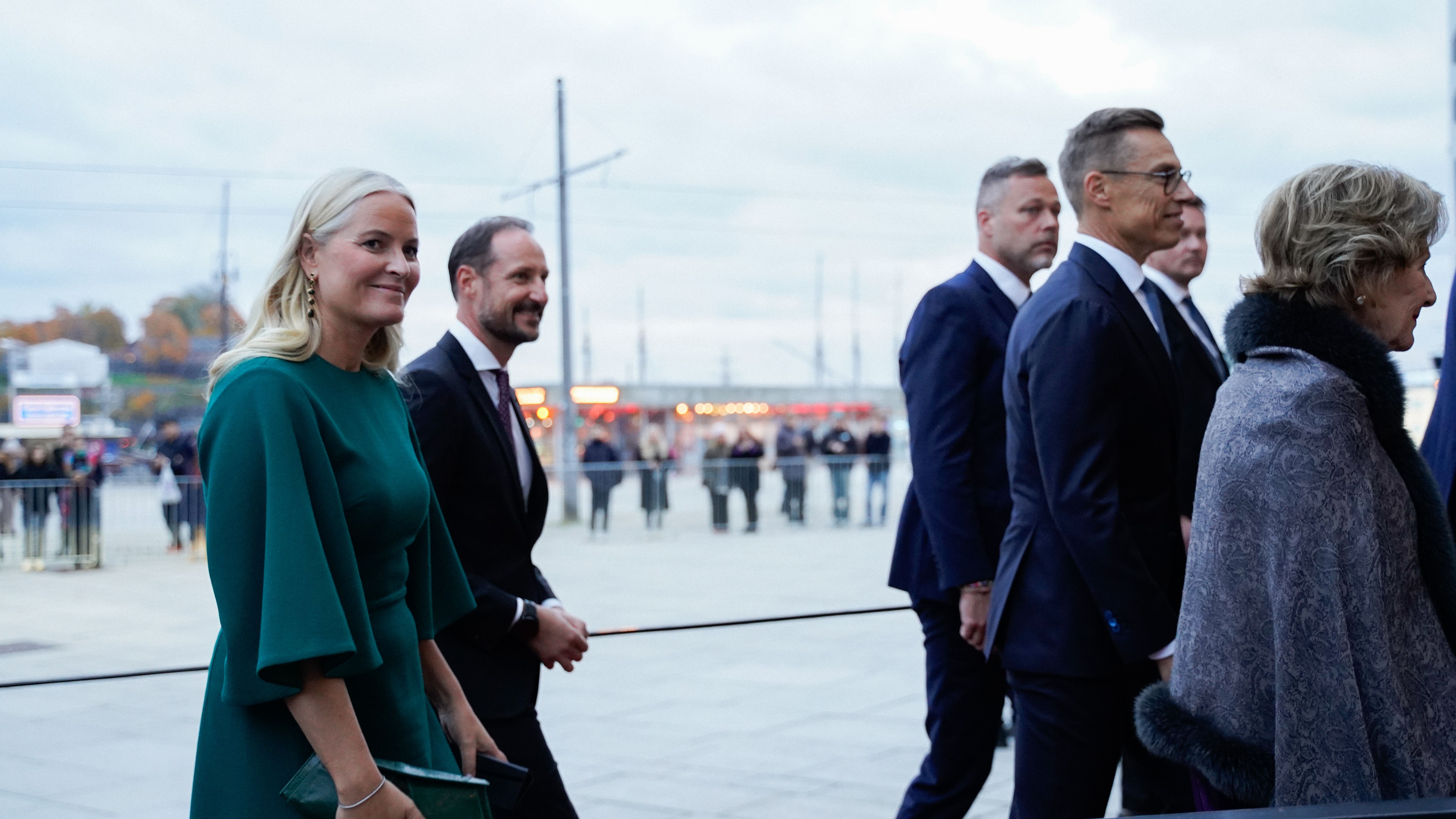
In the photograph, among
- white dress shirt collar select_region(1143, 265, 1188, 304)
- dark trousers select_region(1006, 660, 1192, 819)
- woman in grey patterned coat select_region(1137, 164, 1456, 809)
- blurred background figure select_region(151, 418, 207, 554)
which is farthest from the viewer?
blurred background figure select_region(151, 418, 207, 554)

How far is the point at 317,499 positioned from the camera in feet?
5.86

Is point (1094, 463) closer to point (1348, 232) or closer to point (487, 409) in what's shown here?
point (1348, 232)

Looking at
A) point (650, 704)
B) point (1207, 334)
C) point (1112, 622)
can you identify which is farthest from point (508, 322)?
point (650, 704)

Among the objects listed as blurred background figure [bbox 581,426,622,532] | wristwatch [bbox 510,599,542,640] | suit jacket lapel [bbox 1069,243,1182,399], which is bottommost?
blurred background figure [bbox 581,426,622,532]

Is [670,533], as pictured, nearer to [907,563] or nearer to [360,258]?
[907,563]

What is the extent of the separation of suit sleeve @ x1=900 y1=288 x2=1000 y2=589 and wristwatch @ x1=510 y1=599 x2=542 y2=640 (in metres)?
1.07

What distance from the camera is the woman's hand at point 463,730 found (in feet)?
7.41

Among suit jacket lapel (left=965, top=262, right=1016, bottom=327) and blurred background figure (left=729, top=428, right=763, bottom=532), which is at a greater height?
suit jacket lapel (left=965, top=262, right=1016, bottom=327)

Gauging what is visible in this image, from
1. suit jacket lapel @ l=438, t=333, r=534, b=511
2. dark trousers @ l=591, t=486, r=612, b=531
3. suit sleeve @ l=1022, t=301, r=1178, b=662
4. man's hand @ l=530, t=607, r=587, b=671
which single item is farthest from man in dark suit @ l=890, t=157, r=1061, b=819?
dark trousers @ l=591, t=486, r=612, b=531

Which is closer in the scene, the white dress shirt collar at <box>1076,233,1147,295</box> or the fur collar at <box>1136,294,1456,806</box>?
the fur collar at <box>1136,294,1456,806</box>

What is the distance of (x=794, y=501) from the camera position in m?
20.4

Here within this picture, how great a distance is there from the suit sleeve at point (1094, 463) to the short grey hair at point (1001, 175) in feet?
3.59

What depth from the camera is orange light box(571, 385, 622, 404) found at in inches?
1177

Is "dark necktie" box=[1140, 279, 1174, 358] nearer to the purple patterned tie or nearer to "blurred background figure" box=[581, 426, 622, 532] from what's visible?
the purple patterned tie
